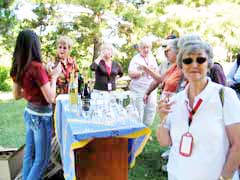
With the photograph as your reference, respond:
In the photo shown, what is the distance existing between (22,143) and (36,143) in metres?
1.80

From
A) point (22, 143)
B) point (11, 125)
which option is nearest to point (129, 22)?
point (11, 125)

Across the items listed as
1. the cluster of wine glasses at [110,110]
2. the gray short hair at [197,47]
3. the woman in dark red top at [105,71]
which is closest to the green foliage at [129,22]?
the woman in dark red top at [105,71]

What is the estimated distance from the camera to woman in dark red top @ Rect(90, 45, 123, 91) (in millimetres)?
3494

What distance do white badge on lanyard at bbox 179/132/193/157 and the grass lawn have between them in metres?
1.61

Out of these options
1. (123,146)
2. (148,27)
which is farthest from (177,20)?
(123,146)

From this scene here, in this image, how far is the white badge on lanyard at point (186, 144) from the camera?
4.45 ft

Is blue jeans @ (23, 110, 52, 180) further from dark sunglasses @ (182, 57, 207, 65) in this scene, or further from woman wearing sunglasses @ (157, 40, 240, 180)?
dark sunglasses @ (182, 57, 207, 65)

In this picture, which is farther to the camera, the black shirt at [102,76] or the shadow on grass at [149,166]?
the black shirt at [102,76]

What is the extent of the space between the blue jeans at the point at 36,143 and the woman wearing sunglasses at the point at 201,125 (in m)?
1.20

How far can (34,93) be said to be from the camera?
7.50 ft

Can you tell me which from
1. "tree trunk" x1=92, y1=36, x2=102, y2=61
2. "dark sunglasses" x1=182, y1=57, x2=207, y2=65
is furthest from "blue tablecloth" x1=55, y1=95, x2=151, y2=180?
"tree trunk" x1=92, y1=36, x2=102, y2=61

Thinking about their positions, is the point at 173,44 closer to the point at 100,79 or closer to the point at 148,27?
the point at 100,79

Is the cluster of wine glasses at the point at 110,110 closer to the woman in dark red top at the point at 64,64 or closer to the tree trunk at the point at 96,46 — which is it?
the woman in dark red top at the point at 64,64

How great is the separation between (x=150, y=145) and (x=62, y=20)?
5.57 metres
